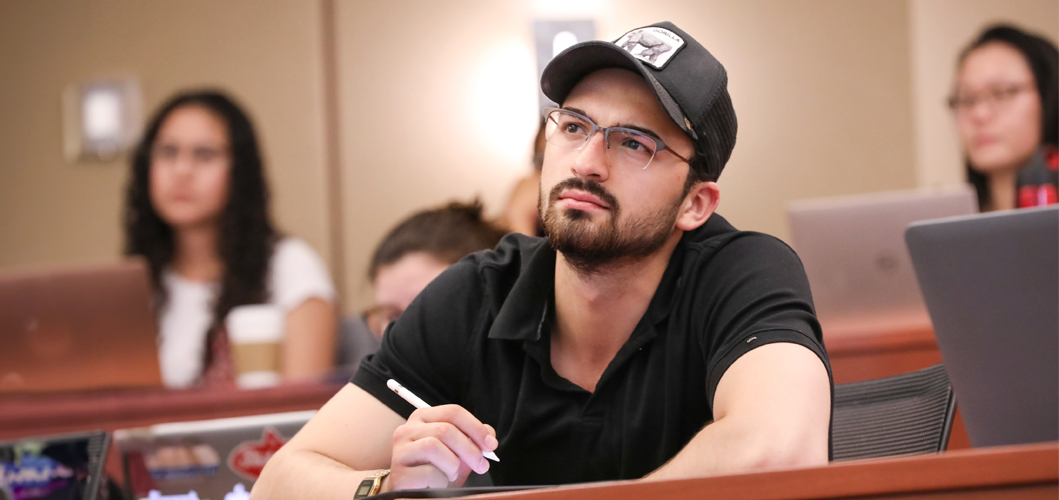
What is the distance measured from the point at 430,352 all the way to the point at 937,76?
11.0ft

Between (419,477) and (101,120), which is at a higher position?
(101,120)

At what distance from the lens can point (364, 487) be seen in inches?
38.7

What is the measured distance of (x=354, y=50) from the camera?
3701 mm

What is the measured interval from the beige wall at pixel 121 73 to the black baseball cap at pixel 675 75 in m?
2.61

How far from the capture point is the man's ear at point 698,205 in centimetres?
120

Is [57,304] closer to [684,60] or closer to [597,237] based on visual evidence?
[597,237]

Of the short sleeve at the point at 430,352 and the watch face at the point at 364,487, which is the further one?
the short sleeve at the point at 430,352

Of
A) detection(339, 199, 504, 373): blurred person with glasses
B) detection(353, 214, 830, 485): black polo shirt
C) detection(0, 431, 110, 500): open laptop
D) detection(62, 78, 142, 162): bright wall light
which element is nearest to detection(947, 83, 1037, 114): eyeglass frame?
detection(339, 199, 504, 373): blurred person with glasses

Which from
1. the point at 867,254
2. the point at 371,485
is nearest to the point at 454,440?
the point at 371,485

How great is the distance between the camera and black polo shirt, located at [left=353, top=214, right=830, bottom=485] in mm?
1104

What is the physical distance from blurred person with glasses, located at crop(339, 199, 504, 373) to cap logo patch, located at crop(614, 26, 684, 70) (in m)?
0.71

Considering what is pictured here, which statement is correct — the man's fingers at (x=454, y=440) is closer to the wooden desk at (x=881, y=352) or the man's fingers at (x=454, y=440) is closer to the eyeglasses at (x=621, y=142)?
the eyeglasses at (x=621, y=142)

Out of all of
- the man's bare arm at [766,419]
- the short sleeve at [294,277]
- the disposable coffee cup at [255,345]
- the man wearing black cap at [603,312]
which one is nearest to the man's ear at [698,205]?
Result: the man wearing black cap at [603,312]

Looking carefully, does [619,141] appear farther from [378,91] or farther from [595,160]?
[378,91]
